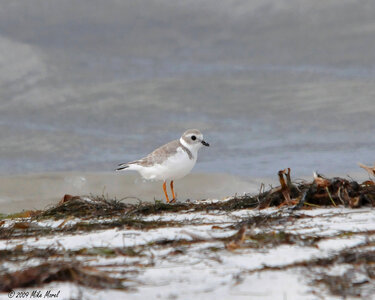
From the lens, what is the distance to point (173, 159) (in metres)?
9.15

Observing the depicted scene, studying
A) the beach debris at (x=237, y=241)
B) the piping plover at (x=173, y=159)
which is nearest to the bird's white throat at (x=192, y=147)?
the piping plover at (x=173, y=159)

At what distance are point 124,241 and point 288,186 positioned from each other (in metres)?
2.36

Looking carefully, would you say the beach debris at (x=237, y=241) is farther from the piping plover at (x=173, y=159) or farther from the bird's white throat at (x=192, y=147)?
the bird's white throat at (x=192, y=147)

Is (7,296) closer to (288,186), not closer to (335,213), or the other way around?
(335,213)

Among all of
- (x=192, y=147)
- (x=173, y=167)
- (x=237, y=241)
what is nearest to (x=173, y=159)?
(x=173, y=167)

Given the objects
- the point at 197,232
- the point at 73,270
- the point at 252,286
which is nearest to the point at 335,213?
the point at 197,232

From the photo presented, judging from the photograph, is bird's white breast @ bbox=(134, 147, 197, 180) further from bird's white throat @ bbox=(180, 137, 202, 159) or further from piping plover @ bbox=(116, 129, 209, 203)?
bird's white throat @ bbox=(180, 137, 202, 159)

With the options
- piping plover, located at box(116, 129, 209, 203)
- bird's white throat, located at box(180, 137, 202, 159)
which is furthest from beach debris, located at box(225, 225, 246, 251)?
bird's white throat, located at box(180, 137, 202, 159)

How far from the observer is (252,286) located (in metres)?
2.62

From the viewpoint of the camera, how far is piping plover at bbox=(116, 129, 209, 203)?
920cm

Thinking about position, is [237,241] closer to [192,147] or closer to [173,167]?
[173,167]

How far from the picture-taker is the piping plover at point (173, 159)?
30.2 ft

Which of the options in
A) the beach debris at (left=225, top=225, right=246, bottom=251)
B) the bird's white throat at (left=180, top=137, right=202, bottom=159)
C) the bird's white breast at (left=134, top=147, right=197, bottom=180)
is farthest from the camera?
the bird's white throat at (left=180, top=137, right=202, bottom=159)

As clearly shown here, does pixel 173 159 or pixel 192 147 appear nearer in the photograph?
pixel 173 159
